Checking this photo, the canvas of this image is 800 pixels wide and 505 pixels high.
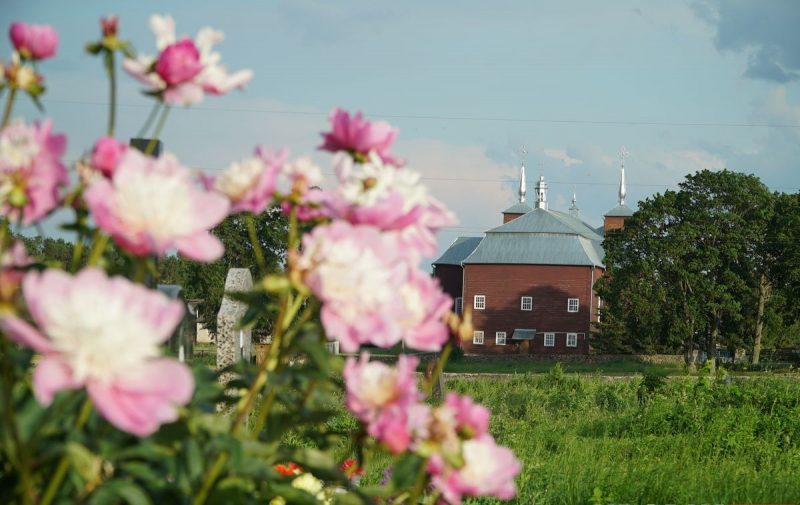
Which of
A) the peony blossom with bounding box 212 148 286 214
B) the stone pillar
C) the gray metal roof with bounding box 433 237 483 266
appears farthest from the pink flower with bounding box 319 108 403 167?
the gray metal roof with bounding box 433 237 483 266

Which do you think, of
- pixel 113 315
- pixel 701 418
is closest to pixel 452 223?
pixel 113 315

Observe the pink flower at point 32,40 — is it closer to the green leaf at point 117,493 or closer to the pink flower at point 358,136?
the pink flower at point 358,136

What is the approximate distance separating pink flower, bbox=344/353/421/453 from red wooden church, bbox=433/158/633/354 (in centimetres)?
4608

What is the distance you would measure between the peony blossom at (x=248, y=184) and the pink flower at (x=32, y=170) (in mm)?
223

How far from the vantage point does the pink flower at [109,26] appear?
1.38m

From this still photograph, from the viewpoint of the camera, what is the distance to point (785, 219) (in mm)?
36719

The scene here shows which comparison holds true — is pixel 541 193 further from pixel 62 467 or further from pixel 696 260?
pixel 62 467

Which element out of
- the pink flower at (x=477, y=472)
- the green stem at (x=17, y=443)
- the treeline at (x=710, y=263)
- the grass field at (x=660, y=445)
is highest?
the treeline at (x=710, y=263)

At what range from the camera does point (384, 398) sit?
127cm

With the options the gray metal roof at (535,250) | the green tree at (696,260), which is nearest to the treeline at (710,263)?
the green tree at (696,260)

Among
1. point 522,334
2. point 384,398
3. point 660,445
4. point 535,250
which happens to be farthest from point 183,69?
point 535,250

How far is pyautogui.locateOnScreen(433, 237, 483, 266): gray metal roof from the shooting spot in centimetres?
5556

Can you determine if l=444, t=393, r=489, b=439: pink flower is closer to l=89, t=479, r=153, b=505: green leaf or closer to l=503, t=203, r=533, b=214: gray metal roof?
l=89, t=479, r=153, b=505: green leaf

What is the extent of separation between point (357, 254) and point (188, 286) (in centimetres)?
4280
